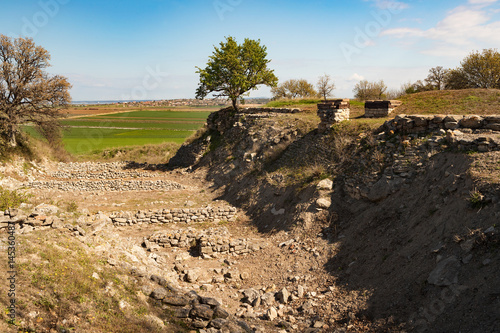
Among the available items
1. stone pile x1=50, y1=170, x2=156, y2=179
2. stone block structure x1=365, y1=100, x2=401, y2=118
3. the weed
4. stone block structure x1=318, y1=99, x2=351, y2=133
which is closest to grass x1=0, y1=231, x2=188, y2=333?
the weed

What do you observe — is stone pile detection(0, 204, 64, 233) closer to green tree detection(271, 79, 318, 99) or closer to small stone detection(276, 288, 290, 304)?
small stone detection(276, 288, 290, 304)

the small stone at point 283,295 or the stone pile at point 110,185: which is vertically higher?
the stone pile at point 110,185

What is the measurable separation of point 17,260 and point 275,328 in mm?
6171

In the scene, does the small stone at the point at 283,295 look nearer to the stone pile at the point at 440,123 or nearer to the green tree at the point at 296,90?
the stone pile at the point at 440,123

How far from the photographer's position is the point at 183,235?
41.0 feet

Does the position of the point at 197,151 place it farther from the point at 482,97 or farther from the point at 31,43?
the point at 482,97

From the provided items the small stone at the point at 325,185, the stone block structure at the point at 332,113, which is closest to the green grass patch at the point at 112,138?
the stone block structure at the point at 332,113

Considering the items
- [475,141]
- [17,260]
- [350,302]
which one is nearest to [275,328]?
[350,302]

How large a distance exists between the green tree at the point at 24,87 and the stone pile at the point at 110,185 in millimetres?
8301

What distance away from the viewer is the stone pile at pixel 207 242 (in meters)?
11.6

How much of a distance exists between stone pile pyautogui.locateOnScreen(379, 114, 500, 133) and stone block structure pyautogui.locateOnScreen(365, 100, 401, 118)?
4.80 m

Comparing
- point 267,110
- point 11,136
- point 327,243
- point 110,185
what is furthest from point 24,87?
point 327,243

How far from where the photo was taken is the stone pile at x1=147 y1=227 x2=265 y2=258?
11.6 metres

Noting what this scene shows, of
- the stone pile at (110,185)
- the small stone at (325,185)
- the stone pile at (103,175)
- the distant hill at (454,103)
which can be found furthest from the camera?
the stone pile at (103,175)
